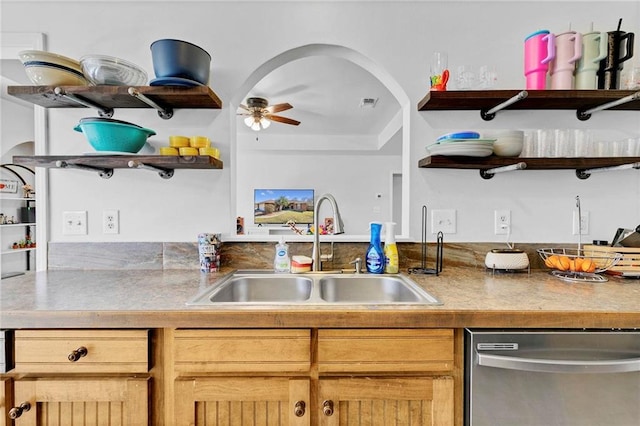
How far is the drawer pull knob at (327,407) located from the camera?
2.81 feet

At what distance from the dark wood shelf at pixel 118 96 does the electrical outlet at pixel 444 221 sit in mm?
1154

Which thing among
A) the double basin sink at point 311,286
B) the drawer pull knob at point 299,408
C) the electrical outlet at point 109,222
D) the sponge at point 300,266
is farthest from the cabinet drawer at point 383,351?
the electrical outlet at point 109,222

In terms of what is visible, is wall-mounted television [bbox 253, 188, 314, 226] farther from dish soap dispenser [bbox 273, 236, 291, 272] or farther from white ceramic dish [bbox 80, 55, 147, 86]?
white ceramic dish [bbox 80, 55, 147, 86]

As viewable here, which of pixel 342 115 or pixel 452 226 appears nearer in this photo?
pixel 452 226

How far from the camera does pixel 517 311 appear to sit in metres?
0.88

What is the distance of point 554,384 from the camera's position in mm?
864

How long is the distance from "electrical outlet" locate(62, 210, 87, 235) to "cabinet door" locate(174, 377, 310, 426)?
Answer: 103cm

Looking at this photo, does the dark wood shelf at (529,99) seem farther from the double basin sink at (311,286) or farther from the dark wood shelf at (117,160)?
the dark wood shelf at (117,160)

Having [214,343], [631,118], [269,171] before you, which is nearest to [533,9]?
[631,118]

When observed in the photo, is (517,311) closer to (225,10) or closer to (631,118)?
(631,118)

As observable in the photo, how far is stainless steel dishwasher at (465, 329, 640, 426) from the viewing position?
863 mm

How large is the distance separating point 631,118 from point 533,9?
2.32 feet

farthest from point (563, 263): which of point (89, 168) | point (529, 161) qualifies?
point (89, 168)

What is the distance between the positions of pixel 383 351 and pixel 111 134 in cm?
128
